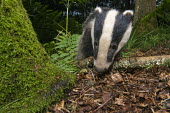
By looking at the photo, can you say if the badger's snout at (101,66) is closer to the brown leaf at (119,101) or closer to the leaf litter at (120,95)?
the leaf litter at (120,95)

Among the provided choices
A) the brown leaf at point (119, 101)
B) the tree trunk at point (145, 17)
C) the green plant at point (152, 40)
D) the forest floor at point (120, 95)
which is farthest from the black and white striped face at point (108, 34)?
the tree trunk at point (145, 17)

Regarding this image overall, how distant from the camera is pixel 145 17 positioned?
657 centimetres

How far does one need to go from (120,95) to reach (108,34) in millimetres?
1147

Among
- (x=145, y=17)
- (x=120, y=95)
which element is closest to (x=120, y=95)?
(x=120, y=95)

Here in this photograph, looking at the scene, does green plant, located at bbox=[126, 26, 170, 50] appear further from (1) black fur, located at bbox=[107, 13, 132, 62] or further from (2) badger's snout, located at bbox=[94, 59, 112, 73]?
(2) badger's snout, located at bbox=[94, 59, 112, 73]

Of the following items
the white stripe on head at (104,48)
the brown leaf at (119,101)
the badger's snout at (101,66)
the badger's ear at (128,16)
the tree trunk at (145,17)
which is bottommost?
the brown leaf at (119,101)

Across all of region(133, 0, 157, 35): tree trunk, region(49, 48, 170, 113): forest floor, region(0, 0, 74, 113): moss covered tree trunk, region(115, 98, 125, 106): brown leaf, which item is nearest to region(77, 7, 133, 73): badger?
region(49, 48, 170, 113): forest floor

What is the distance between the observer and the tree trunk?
6574 mm

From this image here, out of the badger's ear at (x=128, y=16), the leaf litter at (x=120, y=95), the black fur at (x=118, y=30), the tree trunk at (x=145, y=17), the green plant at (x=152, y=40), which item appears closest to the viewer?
the leaf litter at (x=120, y=95)

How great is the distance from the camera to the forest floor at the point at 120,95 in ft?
5.44

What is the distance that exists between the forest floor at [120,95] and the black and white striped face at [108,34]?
0.42 metres

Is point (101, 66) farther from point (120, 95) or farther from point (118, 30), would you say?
point (120, 95)

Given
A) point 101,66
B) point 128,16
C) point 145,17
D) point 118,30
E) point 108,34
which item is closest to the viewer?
point 101,66

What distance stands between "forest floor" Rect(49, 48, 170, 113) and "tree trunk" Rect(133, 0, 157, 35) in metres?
4.45
